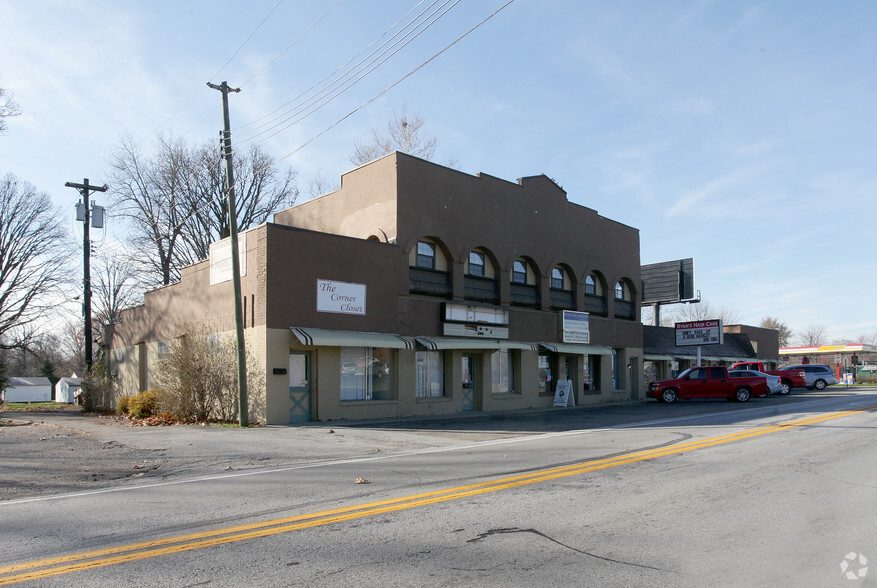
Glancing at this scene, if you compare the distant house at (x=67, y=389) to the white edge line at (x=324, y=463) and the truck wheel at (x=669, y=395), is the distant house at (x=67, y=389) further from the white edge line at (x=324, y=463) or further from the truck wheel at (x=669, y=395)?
the white edge line at (x=324, y=463)

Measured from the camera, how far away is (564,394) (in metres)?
27.8

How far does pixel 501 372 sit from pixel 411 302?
586 centimetres

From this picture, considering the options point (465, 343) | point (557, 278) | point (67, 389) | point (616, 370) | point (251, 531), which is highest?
point (557, 278)

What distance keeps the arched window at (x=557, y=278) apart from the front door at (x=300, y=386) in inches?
532

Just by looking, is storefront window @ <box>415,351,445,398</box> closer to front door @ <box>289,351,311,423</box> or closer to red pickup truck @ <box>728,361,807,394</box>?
front door @ <box>289,351,311,423</box>

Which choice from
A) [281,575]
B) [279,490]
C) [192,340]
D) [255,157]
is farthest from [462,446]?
[255,157]

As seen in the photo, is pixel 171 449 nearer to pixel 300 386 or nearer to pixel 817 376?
pixel 300 386

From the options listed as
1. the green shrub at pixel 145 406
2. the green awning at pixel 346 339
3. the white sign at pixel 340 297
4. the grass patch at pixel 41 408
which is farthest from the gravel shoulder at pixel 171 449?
the grass patch at pixel 41 408

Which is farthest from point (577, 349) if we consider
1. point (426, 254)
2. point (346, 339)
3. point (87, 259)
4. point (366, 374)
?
point (87, 259)

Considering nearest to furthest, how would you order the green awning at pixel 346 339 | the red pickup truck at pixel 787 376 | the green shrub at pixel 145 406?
the green awning at pixel 346 339
the green shrub at pixel 145 406
the red pickup truck at pixel 787 376

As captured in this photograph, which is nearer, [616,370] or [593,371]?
[593,371]

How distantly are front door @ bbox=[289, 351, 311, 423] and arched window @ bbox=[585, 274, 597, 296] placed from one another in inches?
651

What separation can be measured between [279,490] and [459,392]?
49.6ft

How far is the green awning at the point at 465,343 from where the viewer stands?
2202cm
